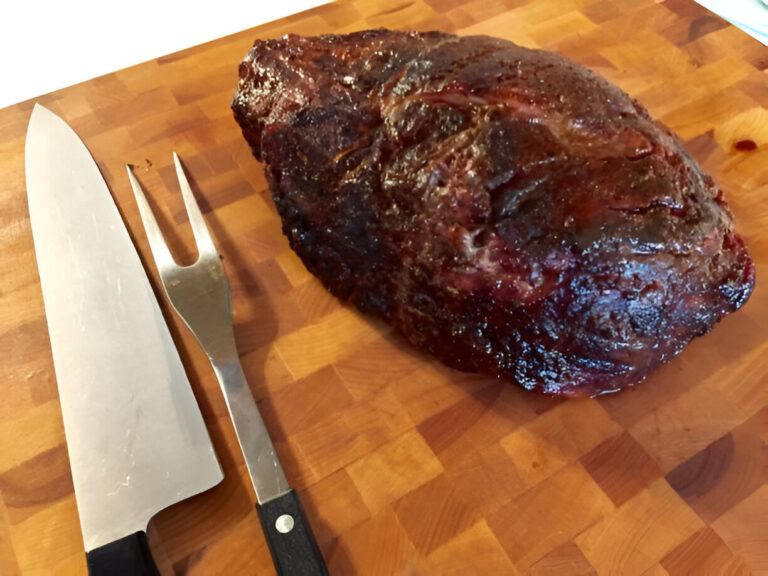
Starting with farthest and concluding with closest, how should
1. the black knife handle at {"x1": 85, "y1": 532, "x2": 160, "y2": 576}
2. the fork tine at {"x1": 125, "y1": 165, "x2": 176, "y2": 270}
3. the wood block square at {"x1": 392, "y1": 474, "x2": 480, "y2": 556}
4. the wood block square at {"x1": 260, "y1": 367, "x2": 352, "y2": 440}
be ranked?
the fork tine at {"x1": 125, "y1": 165, "x2": 176, "y2": 270}
the wood block square at {"x1": 260, "y1": 367, "x2": 352, "y2": 440}
the wood block square at {"x1": 392, "y1": 474, "x2": 480, "y2": 556}
the black knife handle at {"x1": 85, "y1": 532, "x2": 160, "y2": 576}

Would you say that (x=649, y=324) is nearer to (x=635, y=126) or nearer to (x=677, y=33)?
(x=635, y=126)

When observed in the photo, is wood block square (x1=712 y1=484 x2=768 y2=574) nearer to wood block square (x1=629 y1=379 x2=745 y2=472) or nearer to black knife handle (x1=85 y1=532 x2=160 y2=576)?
wood block square (x1=629 y1=379 x2=745 y2=472)

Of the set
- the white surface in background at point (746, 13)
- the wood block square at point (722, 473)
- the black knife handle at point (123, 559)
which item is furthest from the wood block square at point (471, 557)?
the white surface in background at point (746, 13)

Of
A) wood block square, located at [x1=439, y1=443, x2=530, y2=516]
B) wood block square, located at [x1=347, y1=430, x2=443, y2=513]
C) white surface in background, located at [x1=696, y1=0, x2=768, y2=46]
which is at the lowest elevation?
wood block square, located at [x1=439, y1=443, x2=530, y2=516]

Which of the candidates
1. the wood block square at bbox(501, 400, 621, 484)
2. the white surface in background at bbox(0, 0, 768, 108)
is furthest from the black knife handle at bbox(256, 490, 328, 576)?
the white surface in background at bbox(0, 0, 768, 108)

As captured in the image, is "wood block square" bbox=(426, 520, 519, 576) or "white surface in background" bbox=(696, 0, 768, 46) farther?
"white surface in background" bbox=(696, 0, 768, 46)

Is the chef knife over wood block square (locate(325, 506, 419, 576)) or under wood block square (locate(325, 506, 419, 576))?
over

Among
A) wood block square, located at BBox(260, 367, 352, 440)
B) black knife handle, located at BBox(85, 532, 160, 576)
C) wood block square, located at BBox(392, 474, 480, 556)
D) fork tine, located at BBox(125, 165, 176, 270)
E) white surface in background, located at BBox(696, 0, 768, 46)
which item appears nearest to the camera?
black knife handle, located at BBox(85, 532, 160, 576)

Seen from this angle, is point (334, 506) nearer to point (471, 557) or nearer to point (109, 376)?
point (471, 557)

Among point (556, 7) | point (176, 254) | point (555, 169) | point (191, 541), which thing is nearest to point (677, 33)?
point (556, 7)
